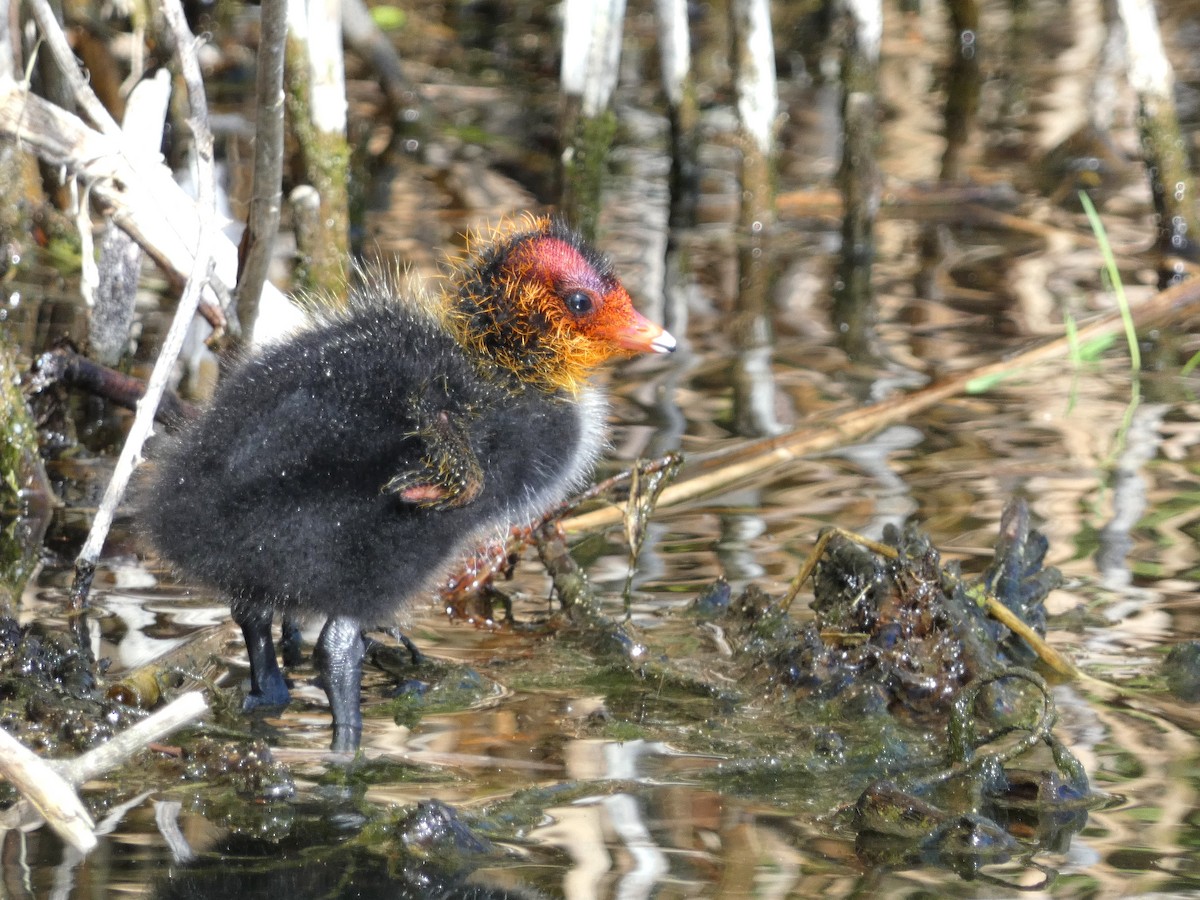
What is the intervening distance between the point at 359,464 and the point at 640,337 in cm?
83

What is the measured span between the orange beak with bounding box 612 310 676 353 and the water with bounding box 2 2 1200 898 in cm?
58

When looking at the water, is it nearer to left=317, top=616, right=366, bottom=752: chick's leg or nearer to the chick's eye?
left=317, top=616, right=366, bottom=752: chick's leg

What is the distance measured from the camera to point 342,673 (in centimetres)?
322

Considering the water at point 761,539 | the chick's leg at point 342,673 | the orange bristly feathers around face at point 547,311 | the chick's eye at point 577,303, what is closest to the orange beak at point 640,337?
the orange bristly feathers around face at point 547,311

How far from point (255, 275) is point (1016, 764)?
6.94 feet

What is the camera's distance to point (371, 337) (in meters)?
3.39

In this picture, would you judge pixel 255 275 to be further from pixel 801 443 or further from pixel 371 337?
pixel 801 443

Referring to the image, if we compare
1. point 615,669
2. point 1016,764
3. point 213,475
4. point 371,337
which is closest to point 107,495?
point 213,475

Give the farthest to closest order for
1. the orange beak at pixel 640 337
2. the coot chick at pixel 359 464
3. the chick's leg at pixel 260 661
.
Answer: the orange beak at pixel 640 337 → the chick's leg at pixel 260 661 → the coot chick at pixel 359 464

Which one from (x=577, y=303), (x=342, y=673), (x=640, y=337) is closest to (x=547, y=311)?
(x=577, y=303)

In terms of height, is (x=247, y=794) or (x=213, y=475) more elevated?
(x=213, y=475)

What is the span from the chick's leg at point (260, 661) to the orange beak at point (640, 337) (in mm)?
1015

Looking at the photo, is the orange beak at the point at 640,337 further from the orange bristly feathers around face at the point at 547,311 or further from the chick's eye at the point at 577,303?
the chick's eye at the point at 577,303

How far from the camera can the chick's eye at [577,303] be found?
367cm
